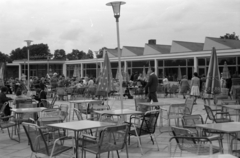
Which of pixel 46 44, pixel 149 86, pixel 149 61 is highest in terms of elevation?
pixel 46 44

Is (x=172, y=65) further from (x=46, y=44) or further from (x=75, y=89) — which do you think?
(x=46, y=44)

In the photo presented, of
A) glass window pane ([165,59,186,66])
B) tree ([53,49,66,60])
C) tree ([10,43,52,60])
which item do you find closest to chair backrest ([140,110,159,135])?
glass window pane ([165,59,186,66])

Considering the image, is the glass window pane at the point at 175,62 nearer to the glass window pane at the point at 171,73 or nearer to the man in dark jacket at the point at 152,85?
the glass window pane at the point at 171,73

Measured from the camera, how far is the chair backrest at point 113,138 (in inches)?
172

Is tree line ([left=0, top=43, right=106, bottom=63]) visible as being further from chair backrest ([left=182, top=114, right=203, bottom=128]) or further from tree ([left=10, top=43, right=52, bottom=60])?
chair backrest ([left=182, top=114, right=203, bottom=128])

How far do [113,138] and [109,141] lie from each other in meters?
0.08

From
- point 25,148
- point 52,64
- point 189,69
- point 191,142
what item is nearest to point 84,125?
point 191,142

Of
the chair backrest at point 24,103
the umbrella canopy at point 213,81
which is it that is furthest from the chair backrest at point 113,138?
the umbrella canopy at point 213,81

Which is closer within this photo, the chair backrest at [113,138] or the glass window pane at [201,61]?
the chair backrest at [113,138]

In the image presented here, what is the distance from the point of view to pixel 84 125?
496 centimetres

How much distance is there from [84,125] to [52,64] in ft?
136

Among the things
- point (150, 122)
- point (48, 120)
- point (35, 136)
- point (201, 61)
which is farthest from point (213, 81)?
point (201, 61)

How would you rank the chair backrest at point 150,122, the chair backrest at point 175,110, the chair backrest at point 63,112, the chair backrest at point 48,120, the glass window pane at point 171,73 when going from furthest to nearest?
the glass window pane at point 171,73 < the chair backrest at point 175,110 < the chair backrest at point 63,112 < the chair backrest at point 48,120 < the chair backrest at point 150,122

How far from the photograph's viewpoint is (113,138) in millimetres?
4645
